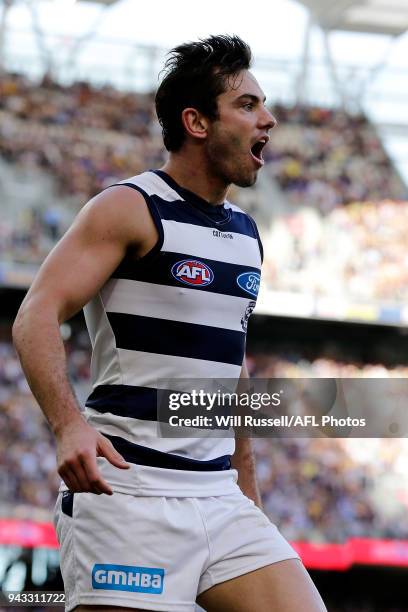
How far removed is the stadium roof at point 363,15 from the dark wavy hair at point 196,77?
19.8 metres

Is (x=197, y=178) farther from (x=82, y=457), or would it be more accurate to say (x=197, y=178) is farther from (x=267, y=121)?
(x=82, y=457)

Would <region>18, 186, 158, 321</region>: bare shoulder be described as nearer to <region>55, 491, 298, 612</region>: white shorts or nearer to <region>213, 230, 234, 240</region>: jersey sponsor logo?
<region>213, 230, 234, 240</region>: jersey sponsor logo

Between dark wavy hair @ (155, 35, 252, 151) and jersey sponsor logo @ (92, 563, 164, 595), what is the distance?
1207 millimetres

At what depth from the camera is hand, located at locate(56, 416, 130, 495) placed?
236cm

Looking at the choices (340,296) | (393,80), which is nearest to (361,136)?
(393,80)

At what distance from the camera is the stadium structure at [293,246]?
14336mm

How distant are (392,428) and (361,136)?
17065mm

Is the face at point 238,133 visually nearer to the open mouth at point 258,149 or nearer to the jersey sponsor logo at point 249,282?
the open mouth at point 258,149

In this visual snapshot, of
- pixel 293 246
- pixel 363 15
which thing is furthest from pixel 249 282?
pixel 363 15

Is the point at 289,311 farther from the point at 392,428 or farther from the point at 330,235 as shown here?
the point at 392,428

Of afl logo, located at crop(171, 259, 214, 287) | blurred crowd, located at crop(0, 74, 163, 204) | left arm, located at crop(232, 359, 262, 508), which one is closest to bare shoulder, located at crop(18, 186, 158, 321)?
afl logo, located at crop(171, 259, 214, 287)

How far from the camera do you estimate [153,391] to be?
9.12 ft

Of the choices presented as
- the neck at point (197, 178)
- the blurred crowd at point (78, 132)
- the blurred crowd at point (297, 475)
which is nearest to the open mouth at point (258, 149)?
the neck at point (197, 178)

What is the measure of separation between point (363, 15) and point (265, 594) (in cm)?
2153
